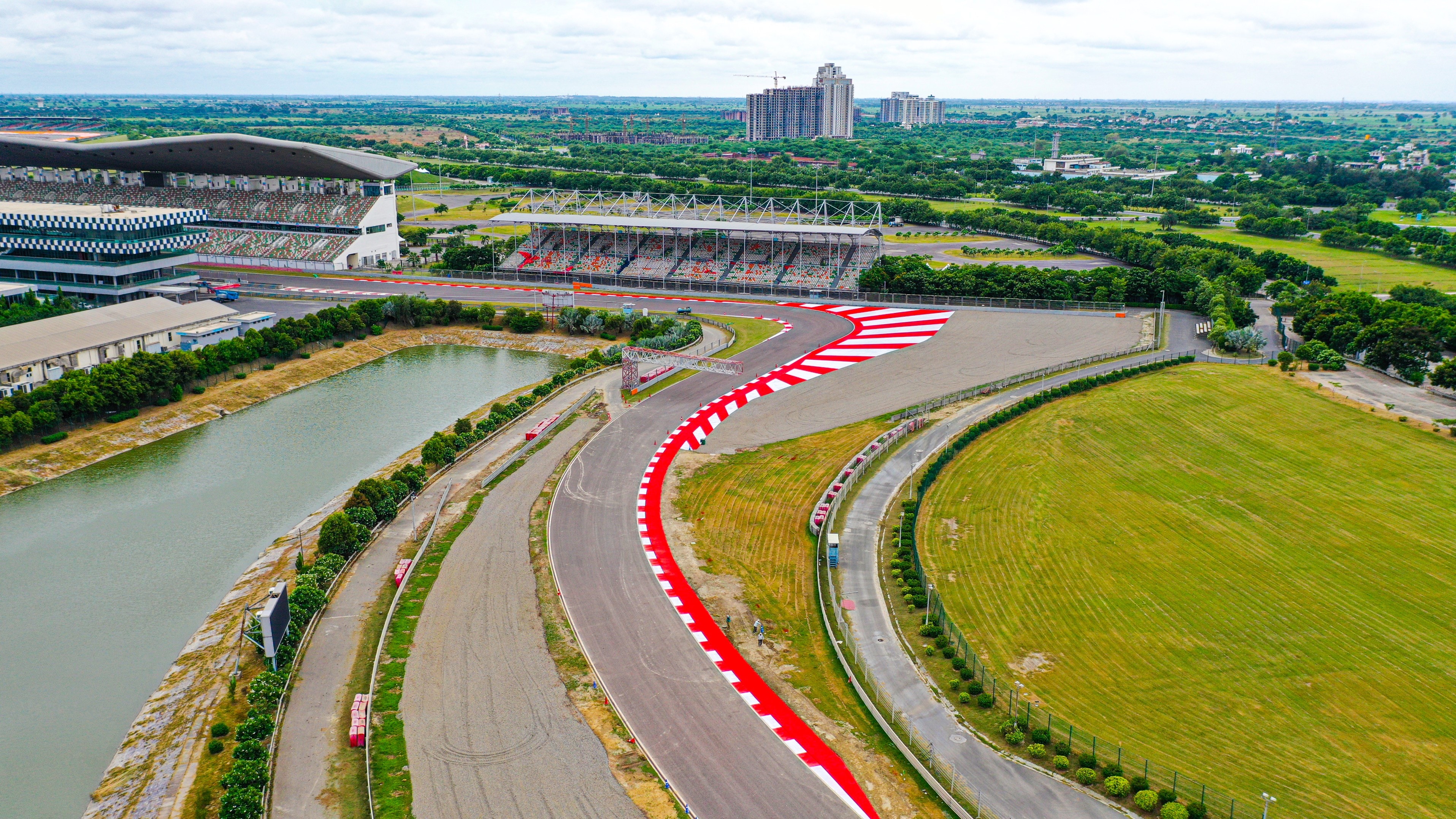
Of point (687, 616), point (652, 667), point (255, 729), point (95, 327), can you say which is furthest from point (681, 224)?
point (255, 729)

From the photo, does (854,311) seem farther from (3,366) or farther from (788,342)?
(3,366)

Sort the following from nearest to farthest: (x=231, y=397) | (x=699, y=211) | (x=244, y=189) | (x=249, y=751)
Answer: (x=249, y=751) → (x=231, y=397) → (x=699, y=211) → (x=244, y=189)

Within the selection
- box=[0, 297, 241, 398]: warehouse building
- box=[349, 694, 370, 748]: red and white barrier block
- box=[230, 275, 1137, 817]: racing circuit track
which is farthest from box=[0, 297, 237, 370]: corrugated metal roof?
box=[349, 694, 370, 748]: red and white barrier block

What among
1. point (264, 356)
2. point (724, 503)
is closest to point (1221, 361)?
point (724, 503)

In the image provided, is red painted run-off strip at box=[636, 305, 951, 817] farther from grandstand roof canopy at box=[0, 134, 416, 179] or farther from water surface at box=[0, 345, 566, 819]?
grandstand roof canopy at box=[0, 134, 416, 179]

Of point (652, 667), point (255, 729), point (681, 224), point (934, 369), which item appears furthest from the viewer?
point (681, 224)

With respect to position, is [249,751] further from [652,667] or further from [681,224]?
[681,224]

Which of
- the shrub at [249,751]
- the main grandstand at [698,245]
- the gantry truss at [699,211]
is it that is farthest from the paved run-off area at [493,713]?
the gantry truss at [699,211]
